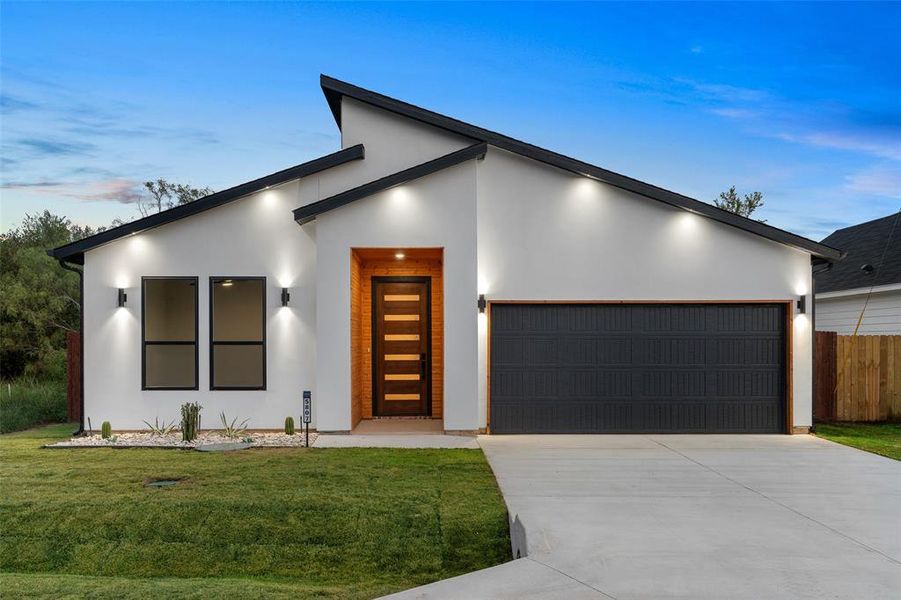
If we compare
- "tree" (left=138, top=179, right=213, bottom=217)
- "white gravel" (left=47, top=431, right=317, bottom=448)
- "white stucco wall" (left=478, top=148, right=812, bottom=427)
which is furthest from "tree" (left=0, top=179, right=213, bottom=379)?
"white stucco wall" (left=478, top=148, right=812, bottom=427)

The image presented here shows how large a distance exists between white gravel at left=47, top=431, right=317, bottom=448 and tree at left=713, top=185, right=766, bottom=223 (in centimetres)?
2589

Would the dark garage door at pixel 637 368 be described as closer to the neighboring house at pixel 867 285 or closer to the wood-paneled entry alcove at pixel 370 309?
the wood-paneled entry alcove at pixel 370 309

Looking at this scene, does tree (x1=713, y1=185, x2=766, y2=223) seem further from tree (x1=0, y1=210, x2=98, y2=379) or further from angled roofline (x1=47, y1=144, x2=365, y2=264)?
tree (x1=0, y1=210, x2=98, y2=379)

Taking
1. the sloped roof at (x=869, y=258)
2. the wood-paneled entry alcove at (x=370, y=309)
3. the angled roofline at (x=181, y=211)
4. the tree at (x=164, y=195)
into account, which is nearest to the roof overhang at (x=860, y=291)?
the sloped roof at (x=869, y=258)

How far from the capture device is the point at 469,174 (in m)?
10.6

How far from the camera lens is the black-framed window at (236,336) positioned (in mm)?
10852

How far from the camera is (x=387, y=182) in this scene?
33.7 ft

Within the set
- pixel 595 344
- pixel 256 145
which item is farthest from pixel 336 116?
pixel 256 145

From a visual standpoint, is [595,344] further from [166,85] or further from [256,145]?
[256,145]

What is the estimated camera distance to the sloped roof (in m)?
15.5

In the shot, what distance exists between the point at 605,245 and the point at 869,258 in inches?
411

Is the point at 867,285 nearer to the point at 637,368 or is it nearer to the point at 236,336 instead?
the point at 637,368

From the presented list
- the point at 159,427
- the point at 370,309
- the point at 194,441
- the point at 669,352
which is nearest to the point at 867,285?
the point at 669,352

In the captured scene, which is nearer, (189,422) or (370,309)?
(189,422)
